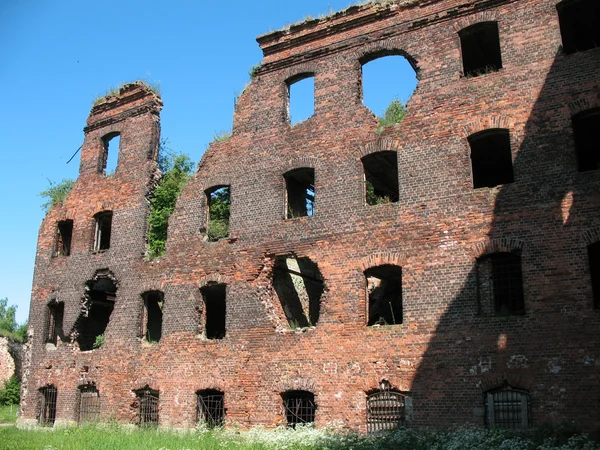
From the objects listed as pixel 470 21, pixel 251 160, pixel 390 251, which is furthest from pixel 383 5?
pixel 390 251

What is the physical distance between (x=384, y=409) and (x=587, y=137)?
29.4ft

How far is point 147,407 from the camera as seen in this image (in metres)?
16.8

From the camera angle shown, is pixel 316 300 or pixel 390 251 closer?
pixel 390 251

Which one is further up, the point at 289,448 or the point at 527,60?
the point at 527,60

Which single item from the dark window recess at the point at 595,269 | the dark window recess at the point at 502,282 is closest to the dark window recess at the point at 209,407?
the dark window recess at the point at 502,282

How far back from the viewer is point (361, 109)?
15539mm

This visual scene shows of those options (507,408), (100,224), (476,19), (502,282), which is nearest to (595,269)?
(502,282)

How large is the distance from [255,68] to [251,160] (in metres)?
2.94

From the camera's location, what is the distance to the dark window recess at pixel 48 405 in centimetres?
1905

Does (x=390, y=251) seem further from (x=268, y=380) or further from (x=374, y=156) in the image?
(x=268, y=380)

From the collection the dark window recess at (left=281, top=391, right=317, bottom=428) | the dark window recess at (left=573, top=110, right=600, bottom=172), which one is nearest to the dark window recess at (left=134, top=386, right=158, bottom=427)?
the dark window recess at (left=281, top=391, right=317, bottom=428)

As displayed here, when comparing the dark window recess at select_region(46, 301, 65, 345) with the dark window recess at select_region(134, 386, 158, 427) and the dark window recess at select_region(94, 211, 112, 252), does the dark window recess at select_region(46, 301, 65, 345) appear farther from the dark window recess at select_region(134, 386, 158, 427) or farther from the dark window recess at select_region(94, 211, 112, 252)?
the dark window recess at select_region(134, 386, 158, 427)

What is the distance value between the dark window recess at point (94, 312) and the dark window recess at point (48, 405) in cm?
161

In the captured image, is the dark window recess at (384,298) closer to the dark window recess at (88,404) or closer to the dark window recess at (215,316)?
the dark window recess at (215,316)
